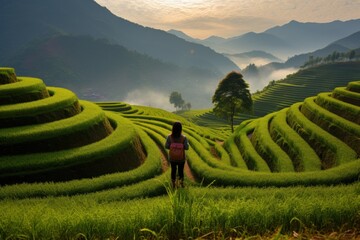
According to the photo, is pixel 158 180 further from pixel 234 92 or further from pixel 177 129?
pixel 234 92

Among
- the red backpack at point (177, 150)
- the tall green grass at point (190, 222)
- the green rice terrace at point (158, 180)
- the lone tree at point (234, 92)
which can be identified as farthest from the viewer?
the lone tree at point (234, 92)

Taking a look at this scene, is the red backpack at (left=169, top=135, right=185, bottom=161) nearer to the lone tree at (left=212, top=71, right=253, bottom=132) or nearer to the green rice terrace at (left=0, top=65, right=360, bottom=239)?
the green rice terrace at (left=0, top=65, right=360, bottom=239)

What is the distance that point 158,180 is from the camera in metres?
7.70

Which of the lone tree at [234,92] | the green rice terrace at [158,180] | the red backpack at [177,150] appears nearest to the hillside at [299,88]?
the lone tree at [234,92]

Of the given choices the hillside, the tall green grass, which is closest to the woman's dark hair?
the tall green grass

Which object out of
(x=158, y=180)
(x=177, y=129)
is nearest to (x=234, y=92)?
(x=177, y=129)

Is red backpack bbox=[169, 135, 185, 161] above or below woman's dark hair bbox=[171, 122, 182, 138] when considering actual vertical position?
below

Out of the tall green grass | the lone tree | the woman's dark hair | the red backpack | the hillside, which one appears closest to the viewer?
the tall green grass

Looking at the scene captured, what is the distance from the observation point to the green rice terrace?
5.78 m

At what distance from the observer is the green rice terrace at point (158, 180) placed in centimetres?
578

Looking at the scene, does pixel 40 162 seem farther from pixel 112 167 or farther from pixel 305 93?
pixel 305 93

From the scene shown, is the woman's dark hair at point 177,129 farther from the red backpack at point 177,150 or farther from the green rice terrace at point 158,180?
the green rice terrace at point 158,180

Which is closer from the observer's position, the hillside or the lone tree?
the lone tree

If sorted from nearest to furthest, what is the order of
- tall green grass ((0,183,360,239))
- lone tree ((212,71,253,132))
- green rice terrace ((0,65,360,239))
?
1. tall green grass ((0,183,360,239))
2. green rice terrace ((0,65,360,239))
3. lone tree ((212,71,253,132))
